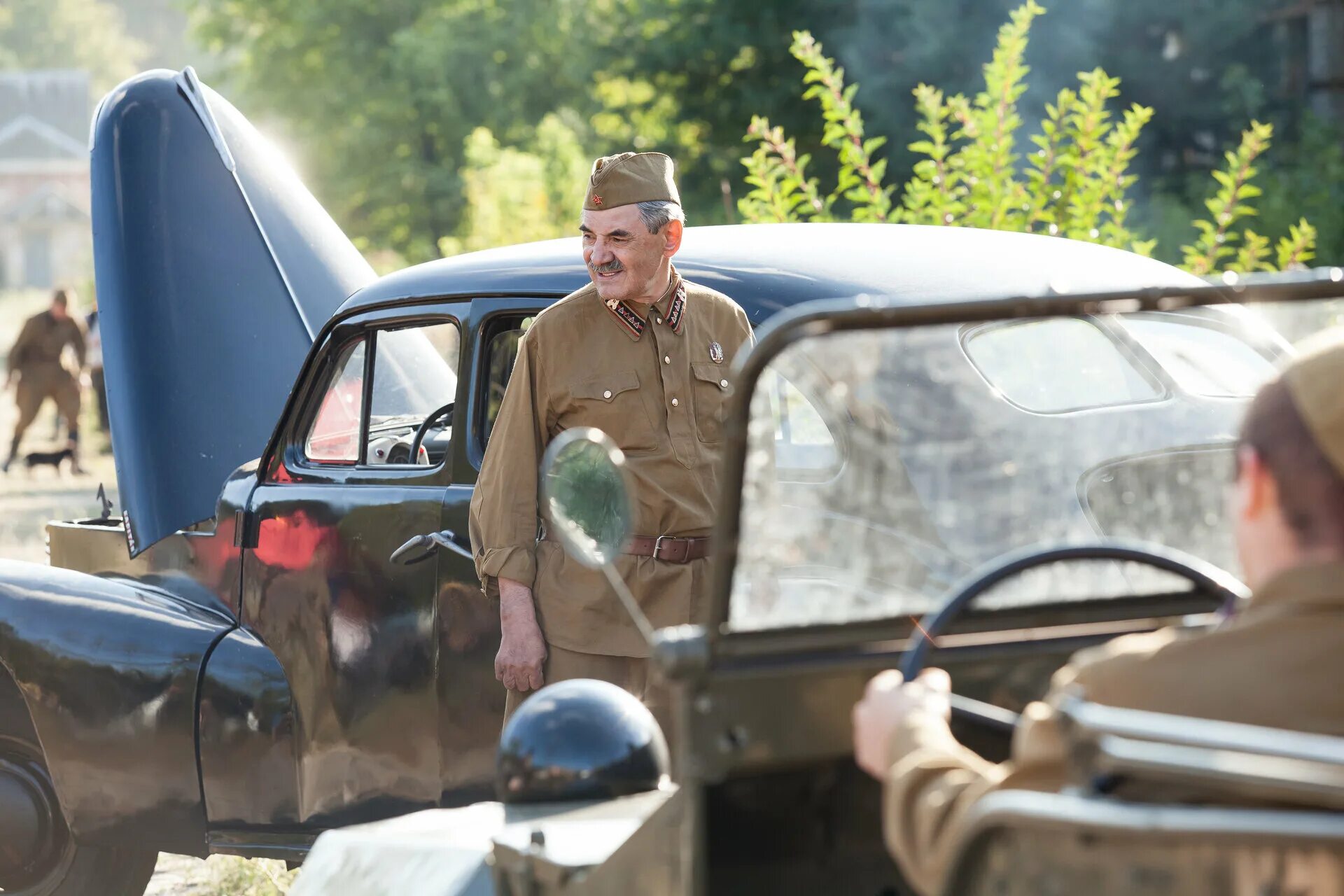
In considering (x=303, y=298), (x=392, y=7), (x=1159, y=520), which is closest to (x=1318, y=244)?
(x=303, y=298)

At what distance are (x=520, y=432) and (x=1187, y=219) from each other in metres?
11.8

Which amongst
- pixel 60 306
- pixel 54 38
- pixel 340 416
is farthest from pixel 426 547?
pixel 54 38

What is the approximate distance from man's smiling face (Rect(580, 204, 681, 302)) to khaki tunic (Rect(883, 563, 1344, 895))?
2242mm

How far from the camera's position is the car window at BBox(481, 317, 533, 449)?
456 cm

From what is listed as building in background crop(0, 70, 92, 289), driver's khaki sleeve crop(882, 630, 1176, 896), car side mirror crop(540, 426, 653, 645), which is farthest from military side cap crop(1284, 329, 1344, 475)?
building in background crop(0, 70, 92, 289)

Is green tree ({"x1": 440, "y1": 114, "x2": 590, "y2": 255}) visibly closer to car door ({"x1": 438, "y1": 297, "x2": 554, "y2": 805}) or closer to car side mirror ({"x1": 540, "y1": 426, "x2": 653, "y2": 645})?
car door ({"x1": 438, "y1": 297, "x2": 554, "y2": 805})

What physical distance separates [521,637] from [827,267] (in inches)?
46.7

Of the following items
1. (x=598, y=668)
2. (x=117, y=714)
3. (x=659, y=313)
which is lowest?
(x=117, y=714)

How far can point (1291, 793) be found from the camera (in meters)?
1.56

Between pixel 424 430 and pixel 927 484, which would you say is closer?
pixel 927 484

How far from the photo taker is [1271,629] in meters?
1.78

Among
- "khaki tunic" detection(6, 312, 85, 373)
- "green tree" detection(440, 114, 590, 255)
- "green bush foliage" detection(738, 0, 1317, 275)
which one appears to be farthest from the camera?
"khaki tunic" detection(6, 312, 85, 373)

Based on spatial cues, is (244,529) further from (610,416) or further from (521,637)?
(610,416)

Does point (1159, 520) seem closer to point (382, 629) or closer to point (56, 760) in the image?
point (382, 629)
